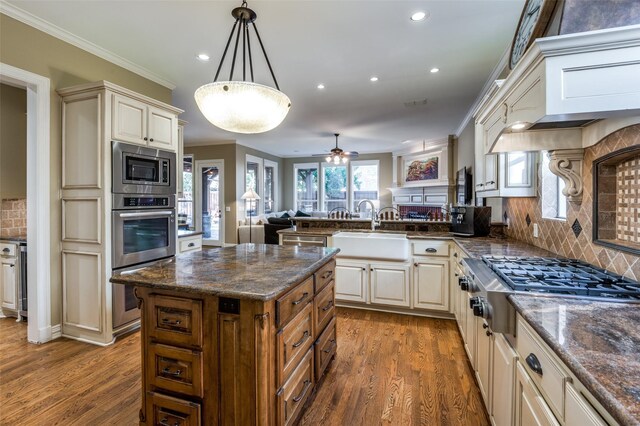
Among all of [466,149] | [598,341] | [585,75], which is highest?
[466,149]

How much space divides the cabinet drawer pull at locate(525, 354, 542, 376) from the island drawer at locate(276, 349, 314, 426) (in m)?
1.03

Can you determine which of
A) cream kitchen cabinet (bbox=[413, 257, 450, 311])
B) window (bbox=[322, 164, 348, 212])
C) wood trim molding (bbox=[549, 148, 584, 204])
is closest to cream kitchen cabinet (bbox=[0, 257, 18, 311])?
cream kitchen cabinet (bbox=[413, 257, 450, 311])

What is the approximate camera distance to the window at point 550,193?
7.11 feet

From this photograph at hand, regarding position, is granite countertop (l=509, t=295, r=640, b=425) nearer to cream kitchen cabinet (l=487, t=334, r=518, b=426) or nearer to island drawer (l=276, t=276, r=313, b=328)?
cream kitchen cabinet (l=487, t=334, r=518, b=426)

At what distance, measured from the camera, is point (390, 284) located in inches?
126

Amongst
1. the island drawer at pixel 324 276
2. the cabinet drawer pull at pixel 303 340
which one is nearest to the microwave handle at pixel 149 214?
the island drawer at pixel 324 276

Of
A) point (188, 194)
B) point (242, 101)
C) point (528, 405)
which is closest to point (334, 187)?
point (188, 194)

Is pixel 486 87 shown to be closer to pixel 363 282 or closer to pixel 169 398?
pixel 363 282

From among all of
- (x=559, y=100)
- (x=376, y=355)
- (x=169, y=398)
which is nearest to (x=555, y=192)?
(x=559, y=100)

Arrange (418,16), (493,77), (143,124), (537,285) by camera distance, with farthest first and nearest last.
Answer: (493,77)
(143,124)
(418,16)
(537,285)

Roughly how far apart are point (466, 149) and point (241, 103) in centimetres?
479

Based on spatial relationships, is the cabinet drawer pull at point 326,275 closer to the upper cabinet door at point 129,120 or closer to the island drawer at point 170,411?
the island drawer at point 170,411

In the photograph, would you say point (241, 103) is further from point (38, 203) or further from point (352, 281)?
point (352, 281)

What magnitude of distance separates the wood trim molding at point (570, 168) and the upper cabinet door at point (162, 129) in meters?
3.35
